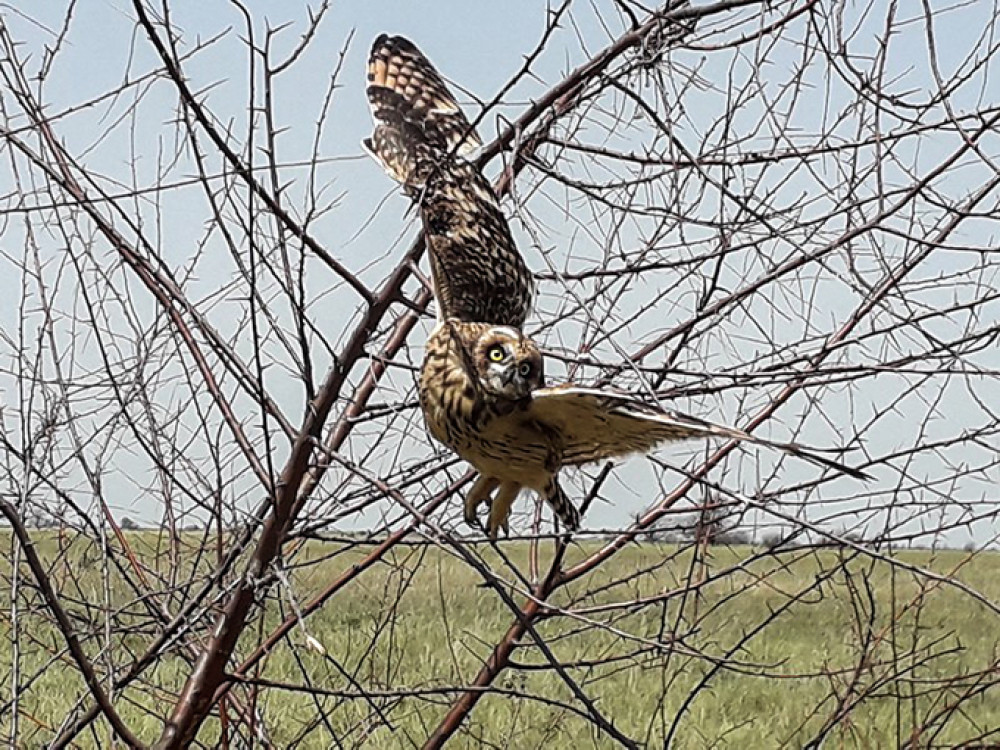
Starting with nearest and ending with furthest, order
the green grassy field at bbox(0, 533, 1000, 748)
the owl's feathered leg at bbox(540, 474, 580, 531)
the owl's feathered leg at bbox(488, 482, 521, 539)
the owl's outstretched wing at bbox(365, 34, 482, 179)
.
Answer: the owl's feathered leg at bbox(540, 474, 580, 531) → the owl's feathered leg at bbox(488, 482, 521, 539) → the owl's outstretched wing at bbox(365, 34, 482, 179) → the green grassy field at bbox(0, 533, 1000, 748)

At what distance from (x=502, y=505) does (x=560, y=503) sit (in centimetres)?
11

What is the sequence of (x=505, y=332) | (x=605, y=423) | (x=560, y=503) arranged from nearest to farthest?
(x=605, y=423) < (x=505, y=332) < (x=560, y=503)

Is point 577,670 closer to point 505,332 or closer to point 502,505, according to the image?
point 502,505

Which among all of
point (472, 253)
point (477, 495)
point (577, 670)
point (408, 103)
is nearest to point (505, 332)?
point (472, 253)

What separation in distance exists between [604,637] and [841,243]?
8.14 ft

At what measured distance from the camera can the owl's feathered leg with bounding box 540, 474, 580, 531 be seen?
1.34 metres

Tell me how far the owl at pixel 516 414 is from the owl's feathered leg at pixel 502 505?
0.26 ft

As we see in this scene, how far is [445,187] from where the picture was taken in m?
1.52

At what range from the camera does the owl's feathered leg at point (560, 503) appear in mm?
1343

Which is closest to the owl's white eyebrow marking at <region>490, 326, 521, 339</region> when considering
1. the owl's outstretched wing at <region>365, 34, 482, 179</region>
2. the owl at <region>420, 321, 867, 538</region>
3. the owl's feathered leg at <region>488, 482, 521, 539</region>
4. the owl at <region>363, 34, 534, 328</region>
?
the owl at <region>420, 321, 867, 538</region>

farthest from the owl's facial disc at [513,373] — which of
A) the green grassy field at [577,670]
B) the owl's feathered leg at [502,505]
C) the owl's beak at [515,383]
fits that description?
the green grassy field at [577,670]

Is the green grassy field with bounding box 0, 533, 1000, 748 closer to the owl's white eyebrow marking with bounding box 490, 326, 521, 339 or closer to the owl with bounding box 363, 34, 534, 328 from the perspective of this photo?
the owl with bounding box 363, 34, 534, 328

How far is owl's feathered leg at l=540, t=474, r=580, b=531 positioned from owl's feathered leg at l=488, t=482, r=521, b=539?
64 mm

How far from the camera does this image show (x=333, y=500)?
179 centimetres
